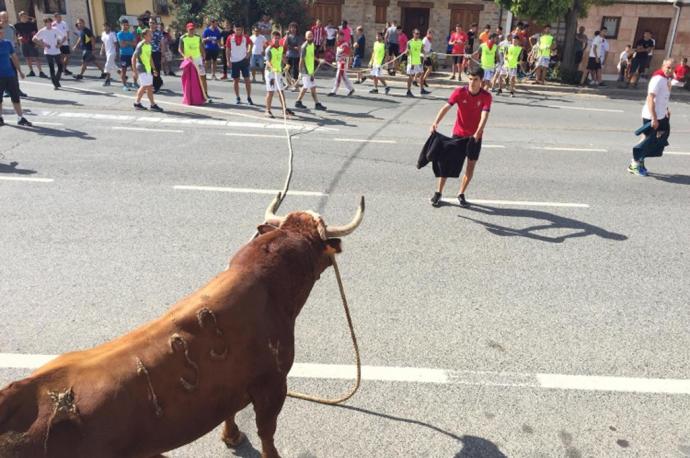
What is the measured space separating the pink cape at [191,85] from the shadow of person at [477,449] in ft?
39.5

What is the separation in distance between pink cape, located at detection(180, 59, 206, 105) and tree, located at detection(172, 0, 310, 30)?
1059cm

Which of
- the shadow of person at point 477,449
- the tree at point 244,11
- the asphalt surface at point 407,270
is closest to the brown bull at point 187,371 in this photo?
the asphalt surface at point 407,270

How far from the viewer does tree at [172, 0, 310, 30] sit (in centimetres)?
2272

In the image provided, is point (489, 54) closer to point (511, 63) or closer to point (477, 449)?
point (511, 63)

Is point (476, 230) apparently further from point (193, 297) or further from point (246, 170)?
point (193, 297)

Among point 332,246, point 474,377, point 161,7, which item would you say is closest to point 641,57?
point 474,377

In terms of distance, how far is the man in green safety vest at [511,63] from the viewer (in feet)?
55.9

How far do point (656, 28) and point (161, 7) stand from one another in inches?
896

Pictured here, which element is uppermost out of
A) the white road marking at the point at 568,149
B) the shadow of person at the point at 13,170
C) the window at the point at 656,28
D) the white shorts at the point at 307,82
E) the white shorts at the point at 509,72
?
the window at the point at 656,28

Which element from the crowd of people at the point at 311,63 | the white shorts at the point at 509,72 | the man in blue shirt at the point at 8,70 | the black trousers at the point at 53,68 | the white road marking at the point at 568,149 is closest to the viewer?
the crowd of people at the point at 311,63

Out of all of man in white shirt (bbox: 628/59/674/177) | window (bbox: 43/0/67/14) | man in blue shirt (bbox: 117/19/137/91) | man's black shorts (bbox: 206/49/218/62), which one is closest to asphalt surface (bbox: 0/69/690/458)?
man in white shirt (bbox: 628/59/674/177)

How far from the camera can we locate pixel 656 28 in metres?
22.7

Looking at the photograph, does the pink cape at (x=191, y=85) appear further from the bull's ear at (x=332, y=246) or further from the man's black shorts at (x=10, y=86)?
the bull's ear at (x=332, y=246)

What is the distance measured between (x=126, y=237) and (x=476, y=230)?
4.15 metres
